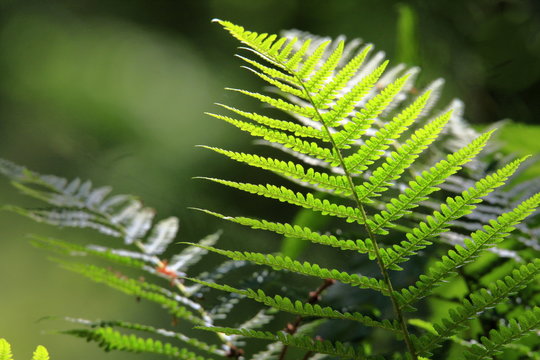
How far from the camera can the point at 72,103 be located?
2629 mm

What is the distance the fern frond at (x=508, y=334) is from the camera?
10.8 inches

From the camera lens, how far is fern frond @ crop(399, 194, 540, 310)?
276mm

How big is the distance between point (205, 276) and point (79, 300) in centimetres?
225

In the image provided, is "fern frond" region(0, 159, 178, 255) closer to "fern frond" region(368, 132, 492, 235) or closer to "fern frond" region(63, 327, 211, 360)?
"fern frond" region(63, 327, 211, 360)

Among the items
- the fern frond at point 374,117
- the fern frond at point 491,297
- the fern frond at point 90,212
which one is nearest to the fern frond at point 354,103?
the fern frond at point 374,117

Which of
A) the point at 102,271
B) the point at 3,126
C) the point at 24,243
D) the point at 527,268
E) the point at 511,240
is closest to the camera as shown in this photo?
the point at 527,268

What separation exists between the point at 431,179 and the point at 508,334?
88mm

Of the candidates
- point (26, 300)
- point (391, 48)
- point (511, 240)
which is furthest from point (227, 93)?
point (511, 240)

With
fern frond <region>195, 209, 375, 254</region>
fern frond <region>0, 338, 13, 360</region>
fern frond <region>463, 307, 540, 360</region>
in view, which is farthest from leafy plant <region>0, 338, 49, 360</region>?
fern frond <region>463, 307, 540, 360</region>

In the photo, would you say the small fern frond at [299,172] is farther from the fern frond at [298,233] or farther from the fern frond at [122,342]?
the fern frond at [122,342]

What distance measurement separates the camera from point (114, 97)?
8.99 feet

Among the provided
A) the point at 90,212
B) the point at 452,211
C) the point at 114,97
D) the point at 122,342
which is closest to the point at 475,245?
the point at 452,211

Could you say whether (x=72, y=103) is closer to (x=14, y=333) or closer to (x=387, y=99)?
(x=14, y=333)

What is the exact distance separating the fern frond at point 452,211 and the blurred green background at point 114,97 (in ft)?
4.65
